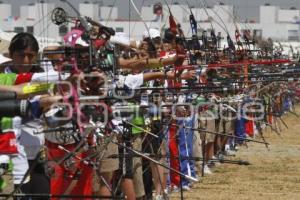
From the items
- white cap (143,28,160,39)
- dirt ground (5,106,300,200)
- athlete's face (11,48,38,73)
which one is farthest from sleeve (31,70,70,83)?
white cap (143,28,160,39)

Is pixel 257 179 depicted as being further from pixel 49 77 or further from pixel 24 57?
pixel 49 77

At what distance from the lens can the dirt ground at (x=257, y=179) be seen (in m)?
8.25

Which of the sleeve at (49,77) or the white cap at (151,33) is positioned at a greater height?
the white cap at (151,33)

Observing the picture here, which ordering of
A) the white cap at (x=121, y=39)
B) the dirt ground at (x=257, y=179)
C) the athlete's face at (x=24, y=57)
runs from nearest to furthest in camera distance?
the athlete's face at (x=24, y=57) → the white cap at (x=121, y=39) → the dirt ground at (x=257, y=179)

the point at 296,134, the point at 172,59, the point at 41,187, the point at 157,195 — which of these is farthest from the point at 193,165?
the point at 296,134

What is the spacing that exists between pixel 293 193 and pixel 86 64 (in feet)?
16.0

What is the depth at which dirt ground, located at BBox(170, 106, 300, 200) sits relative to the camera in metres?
8.25

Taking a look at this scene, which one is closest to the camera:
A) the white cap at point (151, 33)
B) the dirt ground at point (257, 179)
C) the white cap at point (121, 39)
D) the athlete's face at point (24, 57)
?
the athlete's face at point (24, 57)

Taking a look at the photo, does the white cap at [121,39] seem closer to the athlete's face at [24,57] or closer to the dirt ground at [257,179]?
the athlete's face at [24,57]

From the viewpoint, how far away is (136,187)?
668cm

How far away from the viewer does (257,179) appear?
9.61 m

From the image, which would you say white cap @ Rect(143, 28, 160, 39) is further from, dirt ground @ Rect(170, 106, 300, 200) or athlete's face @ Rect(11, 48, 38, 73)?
athlete's face @ Rect(11, 48, 38, 73)

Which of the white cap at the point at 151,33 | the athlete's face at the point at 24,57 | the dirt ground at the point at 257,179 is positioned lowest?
the dirt ground at the point at 257,179

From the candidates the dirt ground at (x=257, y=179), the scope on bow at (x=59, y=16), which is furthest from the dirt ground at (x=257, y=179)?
the scope on bow at (x=59, y=16)
